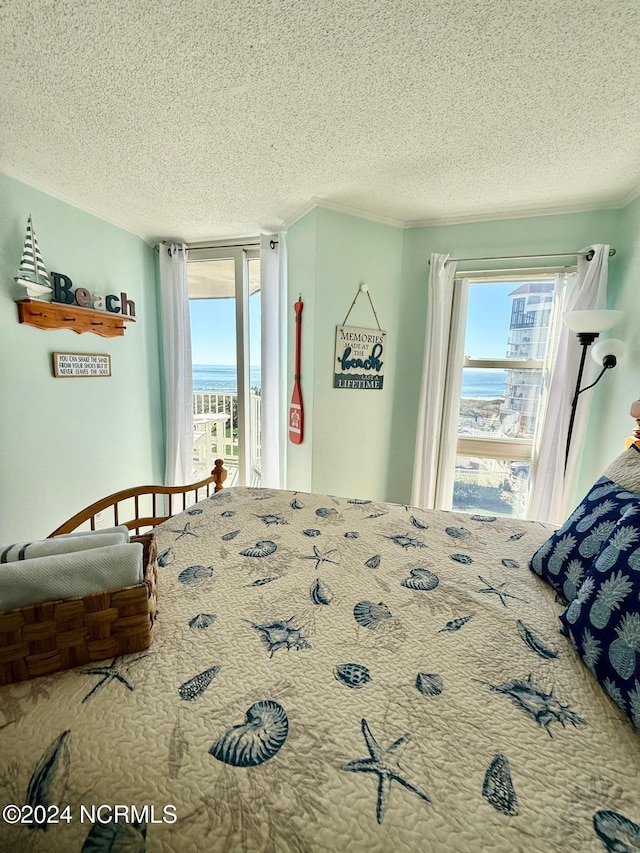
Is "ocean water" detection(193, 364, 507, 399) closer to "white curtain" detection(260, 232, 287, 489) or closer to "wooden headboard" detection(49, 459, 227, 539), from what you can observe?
"white curtain" detection(260, 232, 287, 489)

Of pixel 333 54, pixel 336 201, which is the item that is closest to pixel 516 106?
pixel 333 54

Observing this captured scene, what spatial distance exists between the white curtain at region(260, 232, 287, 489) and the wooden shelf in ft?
3.38

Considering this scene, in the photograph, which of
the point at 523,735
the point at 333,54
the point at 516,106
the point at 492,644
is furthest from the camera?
the point at 516,106

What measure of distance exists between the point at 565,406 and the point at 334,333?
157 centimetres

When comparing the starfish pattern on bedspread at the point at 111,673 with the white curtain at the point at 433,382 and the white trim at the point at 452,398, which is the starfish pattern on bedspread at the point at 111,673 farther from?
the white trim at the point at 452,398

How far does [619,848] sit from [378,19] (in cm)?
190

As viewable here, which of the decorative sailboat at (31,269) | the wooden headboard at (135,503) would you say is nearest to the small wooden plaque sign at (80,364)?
the decorative sailboat at (31,269)

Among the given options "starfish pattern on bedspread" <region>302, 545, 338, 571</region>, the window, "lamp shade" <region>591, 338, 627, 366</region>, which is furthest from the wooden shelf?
"lamp shade" <region>591, 338, 627, 366</region>

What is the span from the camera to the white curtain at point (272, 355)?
104 inches

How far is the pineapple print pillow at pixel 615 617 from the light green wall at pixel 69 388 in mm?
2608

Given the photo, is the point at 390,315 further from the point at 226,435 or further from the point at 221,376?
the point at 226,435

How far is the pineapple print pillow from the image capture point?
65 cm

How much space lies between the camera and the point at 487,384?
2512mm

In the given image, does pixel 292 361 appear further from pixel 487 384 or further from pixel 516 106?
pixel 516 106
